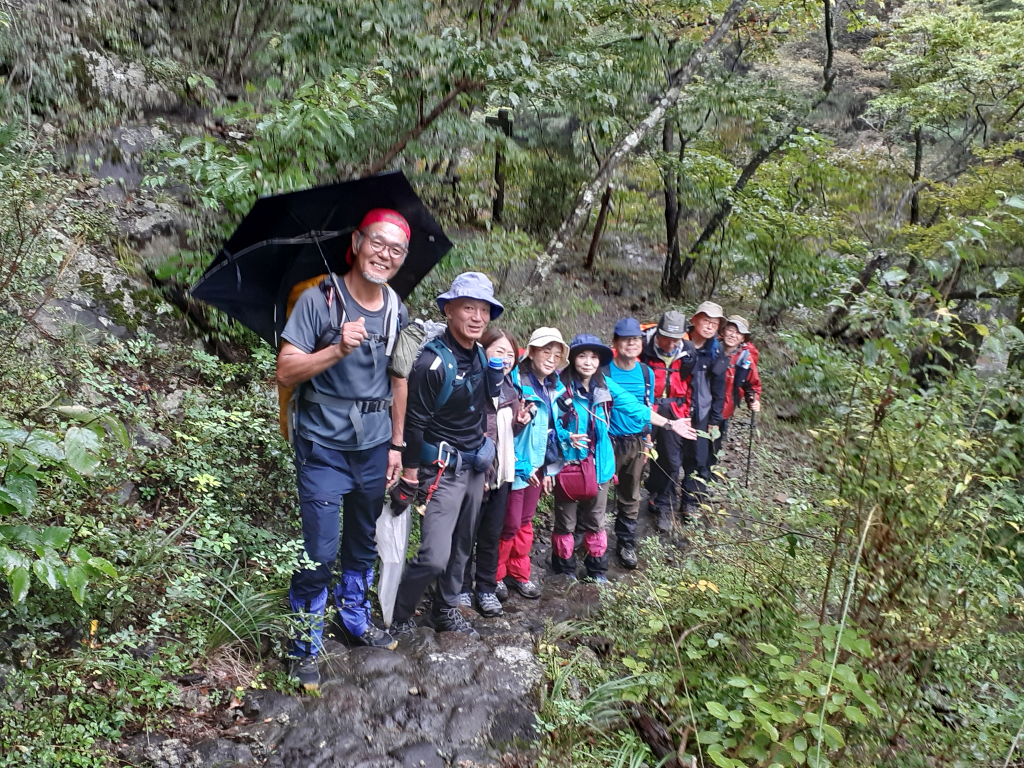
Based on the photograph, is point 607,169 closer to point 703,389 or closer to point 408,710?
point 703,389

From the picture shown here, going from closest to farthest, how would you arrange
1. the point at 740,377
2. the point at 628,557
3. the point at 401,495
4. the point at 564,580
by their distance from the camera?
1. the point at 401,495
2. the point at 564,580
3. the point at 628,557
4. the point at 740,377

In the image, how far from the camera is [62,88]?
751 cm

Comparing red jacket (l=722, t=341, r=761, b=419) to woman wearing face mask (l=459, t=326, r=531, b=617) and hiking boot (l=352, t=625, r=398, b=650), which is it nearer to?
woman wearing face mask (l=459, t=326, r=531, b=617)

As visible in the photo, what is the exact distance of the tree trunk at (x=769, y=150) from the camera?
34.6 feet

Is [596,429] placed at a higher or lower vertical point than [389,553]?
→ higher

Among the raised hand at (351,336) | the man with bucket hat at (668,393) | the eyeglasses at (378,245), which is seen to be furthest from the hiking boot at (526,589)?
the eyeglasses at (378,245)

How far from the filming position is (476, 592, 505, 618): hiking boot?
5141 mm

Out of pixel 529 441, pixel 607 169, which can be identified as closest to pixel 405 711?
pixel 529 441

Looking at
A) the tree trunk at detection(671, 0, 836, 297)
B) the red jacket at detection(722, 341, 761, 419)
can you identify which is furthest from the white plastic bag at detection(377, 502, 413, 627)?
the tree trunk at detection(671, 0, 836, 297)

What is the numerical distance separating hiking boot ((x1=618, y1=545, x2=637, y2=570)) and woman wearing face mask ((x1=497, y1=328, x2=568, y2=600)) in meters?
1.13

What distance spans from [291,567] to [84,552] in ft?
4.49

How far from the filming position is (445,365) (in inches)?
173

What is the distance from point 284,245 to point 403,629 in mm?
2688

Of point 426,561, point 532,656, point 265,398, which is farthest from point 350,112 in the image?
point 532,656
